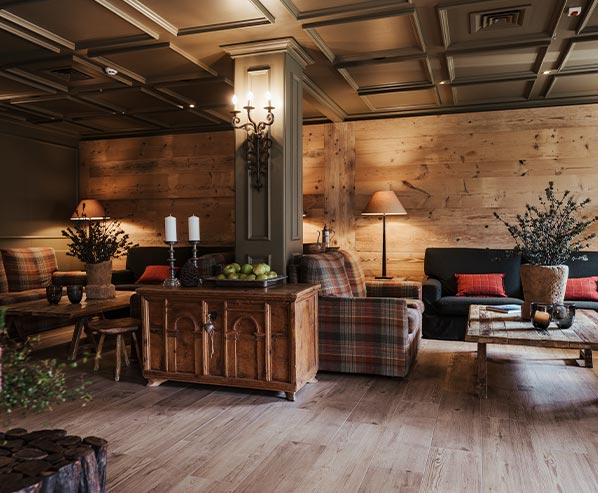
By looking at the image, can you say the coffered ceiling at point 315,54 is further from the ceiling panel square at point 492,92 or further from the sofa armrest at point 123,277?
the sofa armrest at point 123,277

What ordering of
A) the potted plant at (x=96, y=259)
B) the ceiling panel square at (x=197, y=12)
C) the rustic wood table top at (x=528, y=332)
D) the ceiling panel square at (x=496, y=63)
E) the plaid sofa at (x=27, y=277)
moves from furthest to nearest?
1. the plaid sofa at (x=27, y=277)
2. the potted plant at (x=96, y=259)
3. the ceiling panel square at (x=496, y=63)
4. the ceiling panel square at (x=197, y=12)
5. the rustic wood table top at (x=528, y=332)

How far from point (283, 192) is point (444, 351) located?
2.14 metres

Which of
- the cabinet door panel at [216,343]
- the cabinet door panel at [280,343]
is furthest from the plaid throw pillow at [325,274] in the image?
the cabinet door panel at [216,343]

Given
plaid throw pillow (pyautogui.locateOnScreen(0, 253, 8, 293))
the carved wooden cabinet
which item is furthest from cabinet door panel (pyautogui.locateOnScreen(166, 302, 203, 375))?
plaid throw pillow (pyautogui.locateOnScreen(0, 253, 8, 293))

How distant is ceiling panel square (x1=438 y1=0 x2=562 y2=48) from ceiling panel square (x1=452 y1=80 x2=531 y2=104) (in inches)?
46.4

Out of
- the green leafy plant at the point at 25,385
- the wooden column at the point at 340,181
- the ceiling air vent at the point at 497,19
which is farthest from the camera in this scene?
the wooden column at the point at 340,181

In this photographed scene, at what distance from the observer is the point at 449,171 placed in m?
6.01

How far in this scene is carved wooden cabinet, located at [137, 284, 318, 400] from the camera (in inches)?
134

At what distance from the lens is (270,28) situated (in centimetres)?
369

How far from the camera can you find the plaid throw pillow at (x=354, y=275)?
4.77m

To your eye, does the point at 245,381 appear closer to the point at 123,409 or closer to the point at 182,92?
the point at 123,409

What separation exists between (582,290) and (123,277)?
16.9ft

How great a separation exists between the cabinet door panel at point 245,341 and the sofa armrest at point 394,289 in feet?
6.66

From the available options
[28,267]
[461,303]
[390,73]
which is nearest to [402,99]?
[390,73]
